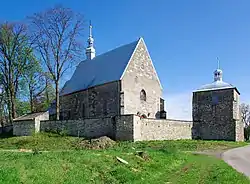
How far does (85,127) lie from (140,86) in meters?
9.03

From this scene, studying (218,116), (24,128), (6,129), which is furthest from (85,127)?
(218,116)

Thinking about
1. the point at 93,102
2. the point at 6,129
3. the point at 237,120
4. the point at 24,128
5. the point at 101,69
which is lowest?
the point at 6,129

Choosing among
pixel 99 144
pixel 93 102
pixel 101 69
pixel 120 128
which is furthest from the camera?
pixel 101 69

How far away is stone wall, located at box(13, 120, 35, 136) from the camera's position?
112ft

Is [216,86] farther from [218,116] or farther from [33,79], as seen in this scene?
[33,79]

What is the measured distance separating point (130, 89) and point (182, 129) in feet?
22.8

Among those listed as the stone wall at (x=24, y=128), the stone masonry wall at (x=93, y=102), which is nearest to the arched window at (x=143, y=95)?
the stone masonry wall at (x=93, y=102)

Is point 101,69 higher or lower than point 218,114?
higher

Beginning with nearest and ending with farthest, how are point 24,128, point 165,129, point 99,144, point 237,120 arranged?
point 99,144
point 165,129
point 24,128
point 237,120

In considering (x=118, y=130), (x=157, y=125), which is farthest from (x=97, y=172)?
(x=157, y=125)

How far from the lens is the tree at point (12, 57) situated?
3872cm

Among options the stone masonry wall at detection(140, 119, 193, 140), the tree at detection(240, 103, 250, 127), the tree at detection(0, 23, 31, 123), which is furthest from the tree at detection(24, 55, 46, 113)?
the tree at detection(240, 103, 250, 127)

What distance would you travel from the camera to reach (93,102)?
37656mm

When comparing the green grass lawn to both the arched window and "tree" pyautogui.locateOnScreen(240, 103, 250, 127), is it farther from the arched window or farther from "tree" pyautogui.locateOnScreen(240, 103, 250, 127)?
"tree" pyautogui.locateOnScreen(240, 103, 250, 127)
